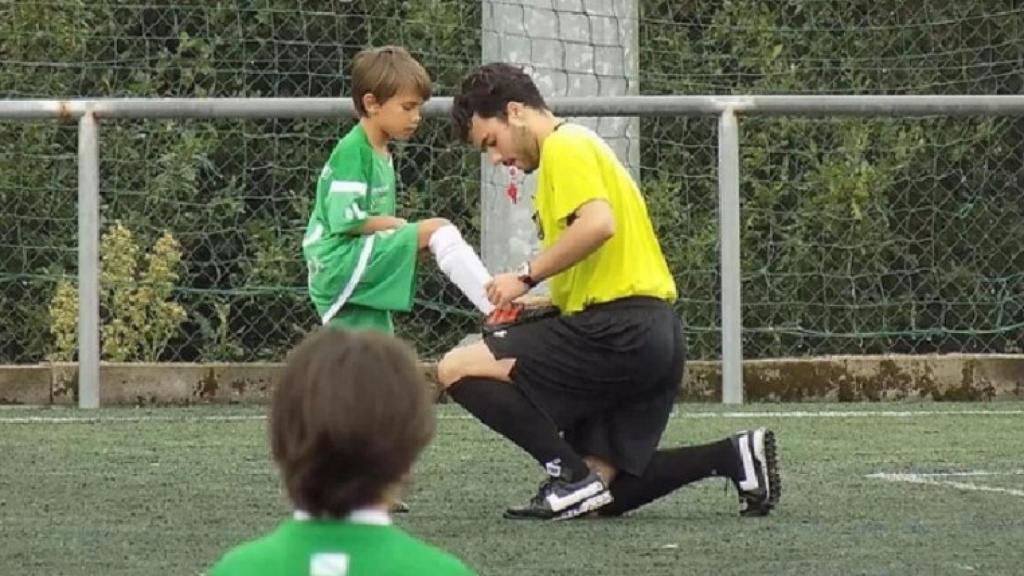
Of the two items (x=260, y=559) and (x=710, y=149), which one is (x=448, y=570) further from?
(x=710, y=149)

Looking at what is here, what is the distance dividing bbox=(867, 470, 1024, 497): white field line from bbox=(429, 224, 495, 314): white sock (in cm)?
126

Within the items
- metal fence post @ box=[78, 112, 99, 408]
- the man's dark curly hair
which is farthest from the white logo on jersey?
metal fence post @ box=[78, 112, 99, 408]

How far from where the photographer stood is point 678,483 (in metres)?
6.58

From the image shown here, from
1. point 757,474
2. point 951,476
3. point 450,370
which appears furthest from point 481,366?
point 951,476

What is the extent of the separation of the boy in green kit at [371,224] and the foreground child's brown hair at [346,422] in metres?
4.05

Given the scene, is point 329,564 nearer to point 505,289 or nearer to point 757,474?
point 505,289

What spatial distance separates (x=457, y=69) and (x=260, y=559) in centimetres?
915

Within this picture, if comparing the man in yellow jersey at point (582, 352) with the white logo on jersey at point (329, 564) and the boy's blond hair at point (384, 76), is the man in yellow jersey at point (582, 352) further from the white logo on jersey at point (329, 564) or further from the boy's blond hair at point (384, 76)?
the white logo on jersey at point (329, 564)

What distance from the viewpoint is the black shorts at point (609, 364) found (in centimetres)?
644

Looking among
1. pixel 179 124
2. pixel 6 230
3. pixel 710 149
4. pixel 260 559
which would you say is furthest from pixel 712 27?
pixel 260 559

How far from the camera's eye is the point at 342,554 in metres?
2.74

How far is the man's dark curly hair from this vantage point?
636cm

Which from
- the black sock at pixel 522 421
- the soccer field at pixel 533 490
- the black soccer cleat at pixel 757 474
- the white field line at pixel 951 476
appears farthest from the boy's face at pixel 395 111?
the white field line at pixel 951 476

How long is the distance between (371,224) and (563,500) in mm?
984
